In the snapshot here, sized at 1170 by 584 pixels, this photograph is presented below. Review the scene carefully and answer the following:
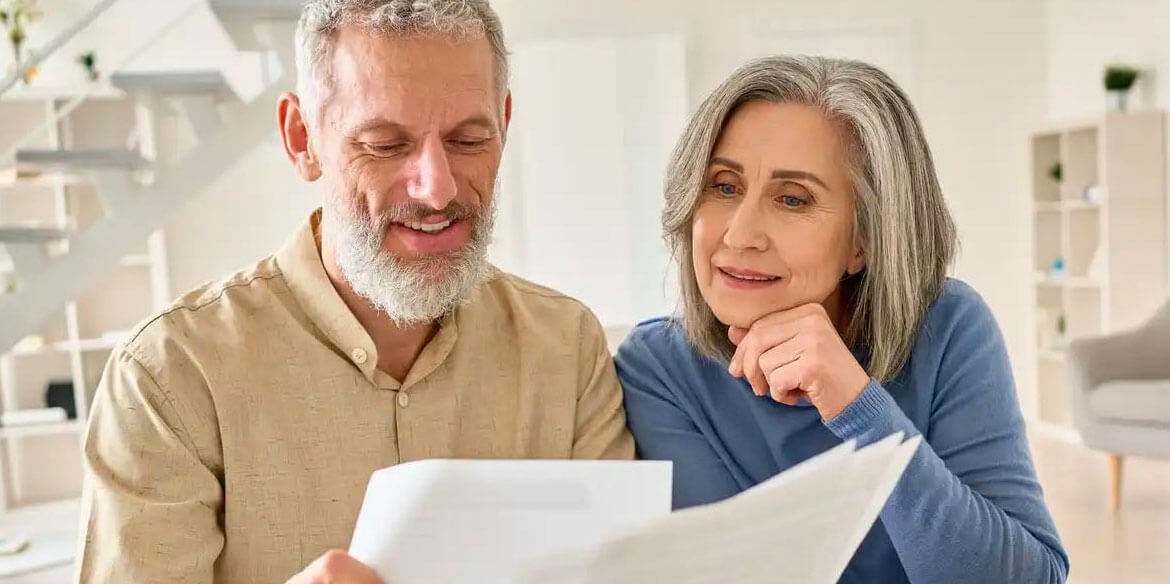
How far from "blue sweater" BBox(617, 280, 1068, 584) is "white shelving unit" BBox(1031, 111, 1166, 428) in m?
4.81

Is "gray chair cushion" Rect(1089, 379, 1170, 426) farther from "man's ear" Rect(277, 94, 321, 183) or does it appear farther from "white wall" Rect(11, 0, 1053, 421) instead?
"man's ear" Rect(277, 94, 321, 183)

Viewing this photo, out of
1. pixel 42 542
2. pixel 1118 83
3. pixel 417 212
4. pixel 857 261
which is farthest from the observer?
pixel 1118 83

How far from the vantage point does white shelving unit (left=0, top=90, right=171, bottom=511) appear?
19.6 feet

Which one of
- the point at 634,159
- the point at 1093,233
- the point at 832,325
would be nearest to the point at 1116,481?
the point at 1093,233

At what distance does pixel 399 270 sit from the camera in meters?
1.38

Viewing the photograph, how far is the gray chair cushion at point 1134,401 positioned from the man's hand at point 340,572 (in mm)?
4091

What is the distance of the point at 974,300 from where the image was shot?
151 centimetres

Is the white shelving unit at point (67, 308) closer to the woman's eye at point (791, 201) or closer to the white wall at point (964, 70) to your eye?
the white wall at point (964, 70)

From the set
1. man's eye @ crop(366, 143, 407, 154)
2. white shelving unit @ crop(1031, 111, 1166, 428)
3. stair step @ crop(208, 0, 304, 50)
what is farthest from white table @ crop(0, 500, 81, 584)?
white shelving unit @ crop(1031, 111, 1166, 428)

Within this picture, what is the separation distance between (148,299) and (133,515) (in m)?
5.38

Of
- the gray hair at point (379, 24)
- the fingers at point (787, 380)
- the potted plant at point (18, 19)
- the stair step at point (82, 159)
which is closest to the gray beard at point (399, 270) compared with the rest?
the gray hair at point (379, 24)

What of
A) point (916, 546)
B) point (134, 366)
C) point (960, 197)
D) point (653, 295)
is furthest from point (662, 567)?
point (960, 197)

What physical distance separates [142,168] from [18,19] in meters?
1.95

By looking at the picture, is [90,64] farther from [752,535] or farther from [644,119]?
[752,535]
